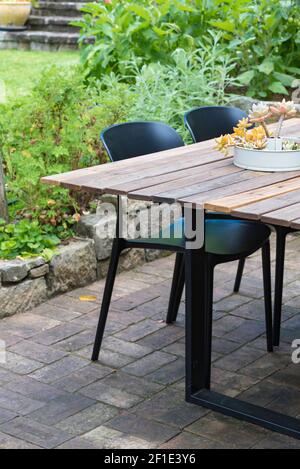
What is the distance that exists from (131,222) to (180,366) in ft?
4.40


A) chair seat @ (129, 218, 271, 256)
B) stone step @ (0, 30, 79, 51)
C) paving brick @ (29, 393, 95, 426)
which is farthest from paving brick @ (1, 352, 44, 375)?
stone step @ (0, 30, 79, 51)

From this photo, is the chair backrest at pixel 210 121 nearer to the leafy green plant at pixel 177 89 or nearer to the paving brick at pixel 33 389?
the leafy green plant at pixel 177 89

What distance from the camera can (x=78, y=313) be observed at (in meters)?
4.09

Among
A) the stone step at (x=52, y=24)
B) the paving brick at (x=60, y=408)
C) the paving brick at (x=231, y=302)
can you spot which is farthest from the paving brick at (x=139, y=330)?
the stone step at (x=52, y=24)

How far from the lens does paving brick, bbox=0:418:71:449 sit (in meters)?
2.93

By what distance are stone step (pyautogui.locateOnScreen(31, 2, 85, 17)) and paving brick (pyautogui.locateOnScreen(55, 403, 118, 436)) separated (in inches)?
389

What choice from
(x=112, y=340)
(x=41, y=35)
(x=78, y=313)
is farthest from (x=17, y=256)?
(x=41, y=35)

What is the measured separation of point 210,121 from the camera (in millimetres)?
4086

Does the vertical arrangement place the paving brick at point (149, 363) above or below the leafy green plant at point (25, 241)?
below

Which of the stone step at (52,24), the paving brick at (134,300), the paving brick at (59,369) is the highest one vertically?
the stone step at (52,24)

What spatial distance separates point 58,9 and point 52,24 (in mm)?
433

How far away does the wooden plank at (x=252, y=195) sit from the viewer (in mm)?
2697

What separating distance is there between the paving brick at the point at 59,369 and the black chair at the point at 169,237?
8 centimetres
